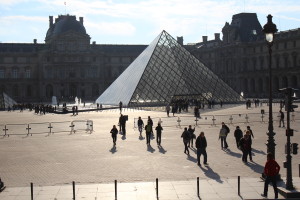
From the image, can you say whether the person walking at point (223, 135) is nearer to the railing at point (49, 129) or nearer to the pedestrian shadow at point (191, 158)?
the pedestrian shadow at point (191, 158)

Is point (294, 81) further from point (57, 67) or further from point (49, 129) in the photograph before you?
point (49, 129)

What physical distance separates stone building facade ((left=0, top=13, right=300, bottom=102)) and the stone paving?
62.9 meters

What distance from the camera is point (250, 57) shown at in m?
84.0

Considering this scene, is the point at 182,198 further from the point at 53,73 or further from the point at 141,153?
the point at 53,73

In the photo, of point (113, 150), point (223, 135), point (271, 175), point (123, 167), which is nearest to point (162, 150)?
point (113, 150)

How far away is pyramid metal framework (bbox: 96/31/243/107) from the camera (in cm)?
4653

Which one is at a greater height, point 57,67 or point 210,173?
point 57,67

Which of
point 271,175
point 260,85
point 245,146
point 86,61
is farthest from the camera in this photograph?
point 86,61

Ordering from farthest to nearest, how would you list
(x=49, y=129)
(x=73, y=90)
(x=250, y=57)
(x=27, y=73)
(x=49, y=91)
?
1. (x=73, y=90)
2. (x=49, y=91)
3. (x=27, y=73)
4. (x=250, y=57)
5. (x=49, y=129)

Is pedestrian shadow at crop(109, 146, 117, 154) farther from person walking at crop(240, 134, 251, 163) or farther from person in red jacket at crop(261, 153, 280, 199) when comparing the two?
person in red jacket at crop(261, 153, 280, 199)

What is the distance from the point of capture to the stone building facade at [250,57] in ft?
247

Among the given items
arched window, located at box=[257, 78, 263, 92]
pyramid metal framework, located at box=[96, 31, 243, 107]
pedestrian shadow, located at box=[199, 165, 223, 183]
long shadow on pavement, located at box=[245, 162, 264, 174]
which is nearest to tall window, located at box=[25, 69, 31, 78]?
arched window, located at box=[257, 78, 263, 92]

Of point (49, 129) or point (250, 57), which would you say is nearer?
point (49, 129)

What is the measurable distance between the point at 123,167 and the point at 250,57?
73.0m
